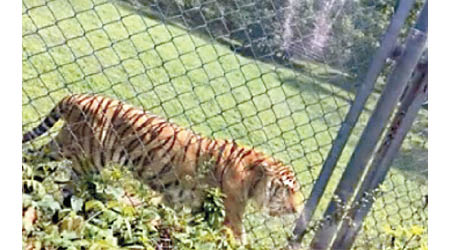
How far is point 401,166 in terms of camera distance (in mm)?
3109

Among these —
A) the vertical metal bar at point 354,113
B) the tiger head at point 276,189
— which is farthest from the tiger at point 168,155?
the vertical metal bar at point 354,113

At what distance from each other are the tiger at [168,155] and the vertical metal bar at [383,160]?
42cm

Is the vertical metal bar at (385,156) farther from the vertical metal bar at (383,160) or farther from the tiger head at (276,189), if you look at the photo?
the tiger head at (276,189)

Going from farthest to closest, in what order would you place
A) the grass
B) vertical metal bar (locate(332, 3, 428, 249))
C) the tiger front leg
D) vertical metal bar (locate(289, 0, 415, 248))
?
1. the tiger front leg
2. the grass
3. vertical metal bar (locate(332, 3, 428, 249))
4. vertical metal bar (locate(289, 0, 415, 248))

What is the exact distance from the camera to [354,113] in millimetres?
2947

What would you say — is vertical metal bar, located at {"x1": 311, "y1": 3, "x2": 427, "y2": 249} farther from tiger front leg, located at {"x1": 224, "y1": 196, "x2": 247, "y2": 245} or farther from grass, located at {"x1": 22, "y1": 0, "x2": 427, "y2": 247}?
tiger front leg, located at {"x1": 224, "y1": 196, "x2": 247, "y2": 245}

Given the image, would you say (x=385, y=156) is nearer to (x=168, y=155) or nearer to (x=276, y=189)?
(x=276, y=189)

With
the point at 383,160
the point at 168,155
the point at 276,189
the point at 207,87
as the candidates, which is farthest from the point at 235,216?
the point at 383,160

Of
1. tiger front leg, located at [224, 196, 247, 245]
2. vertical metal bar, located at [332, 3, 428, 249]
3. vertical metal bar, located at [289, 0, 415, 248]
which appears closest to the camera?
vertical metal bar, located at [289, 0, 415, 248]

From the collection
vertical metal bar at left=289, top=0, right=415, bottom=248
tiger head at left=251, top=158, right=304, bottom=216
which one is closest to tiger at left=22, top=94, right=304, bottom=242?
tiger head at left=251, top=158, right=304, bottom=216

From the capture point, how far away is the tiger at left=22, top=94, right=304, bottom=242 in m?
3.57

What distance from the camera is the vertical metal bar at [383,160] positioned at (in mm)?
2928

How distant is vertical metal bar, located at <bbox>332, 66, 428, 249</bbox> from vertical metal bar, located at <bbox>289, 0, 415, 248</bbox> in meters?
0.15

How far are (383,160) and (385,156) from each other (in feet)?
0.06
